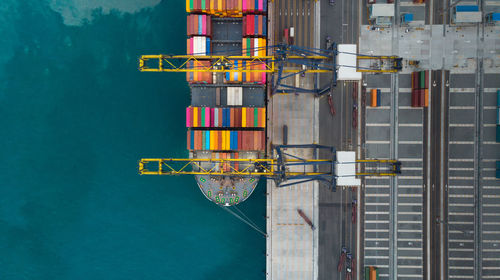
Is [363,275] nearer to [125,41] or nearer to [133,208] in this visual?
[133,208]

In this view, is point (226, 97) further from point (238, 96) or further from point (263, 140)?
point (263, 140)

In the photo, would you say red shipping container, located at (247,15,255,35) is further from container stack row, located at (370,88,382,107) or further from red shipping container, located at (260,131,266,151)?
container stack row, located at (370,88,382,107)

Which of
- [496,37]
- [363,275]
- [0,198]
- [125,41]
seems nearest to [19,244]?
[0,198]

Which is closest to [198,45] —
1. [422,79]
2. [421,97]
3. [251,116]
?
[251,116]

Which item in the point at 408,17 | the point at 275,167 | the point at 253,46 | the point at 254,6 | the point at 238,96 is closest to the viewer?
the point at 254,6

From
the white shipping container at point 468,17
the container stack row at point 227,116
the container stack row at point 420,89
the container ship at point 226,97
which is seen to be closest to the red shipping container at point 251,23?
the container ship at point 226,97

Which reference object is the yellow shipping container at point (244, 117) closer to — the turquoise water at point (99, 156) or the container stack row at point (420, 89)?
the turquoise water at point (99, 156)

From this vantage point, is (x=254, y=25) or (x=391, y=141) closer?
(x=254, y=25)
